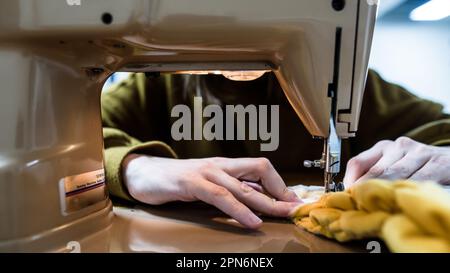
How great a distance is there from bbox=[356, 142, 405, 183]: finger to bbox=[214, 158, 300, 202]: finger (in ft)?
0.42

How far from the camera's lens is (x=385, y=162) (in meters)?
0.54

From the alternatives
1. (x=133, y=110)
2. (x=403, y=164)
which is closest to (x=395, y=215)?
(x=403, y=164)

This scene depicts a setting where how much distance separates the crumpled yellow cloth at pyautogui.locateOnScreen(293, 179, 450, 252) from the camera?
0.24 meters

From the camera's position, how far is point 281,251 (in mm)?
351

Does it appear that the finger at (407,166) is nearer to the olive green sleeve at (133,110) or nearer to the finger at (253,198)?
the finger at (253,198)

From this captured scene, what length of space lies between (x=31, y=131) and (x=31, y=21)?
108 millimetres

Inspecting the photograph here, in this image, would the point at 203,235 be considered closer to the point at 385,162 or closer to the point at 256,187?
the point at 256,187

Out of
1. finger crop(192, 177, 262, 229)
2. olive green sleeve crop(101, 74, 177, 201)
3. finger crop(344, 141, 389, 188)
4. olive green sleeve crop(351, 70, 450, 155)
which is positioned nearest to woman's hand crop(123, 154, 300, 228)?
finger crop(192, 177, 262, 229)

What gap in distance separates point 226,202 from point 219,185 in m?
0.04

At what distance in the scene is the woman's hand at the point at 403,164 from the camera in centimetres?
53

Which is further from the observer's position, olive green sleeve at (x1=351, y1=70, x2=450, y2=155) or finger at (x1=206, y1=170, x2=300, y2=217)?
olive green sleeve at (x1=351, y1=70, x2=450, y2=155)

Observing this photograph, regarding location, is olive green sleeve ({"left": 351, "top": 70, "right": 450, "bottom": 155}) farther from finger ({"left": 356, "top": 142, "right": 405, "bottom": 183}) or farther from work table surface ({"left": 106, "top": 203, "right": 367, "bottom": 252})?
work table surface ({"left": 106, "top": 203, "right": 367, "bottom": 252})

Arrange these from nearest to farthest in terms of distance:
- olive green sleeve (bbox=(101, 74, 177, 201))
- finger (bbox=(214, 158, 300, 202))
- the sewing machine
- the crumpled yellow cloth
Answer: the crumpled yellow cloth < the sewing machine < finger (bbox=(214, 158, 300, 202)) < olive green sleeve (bbox=(101, 74, 177, 201))

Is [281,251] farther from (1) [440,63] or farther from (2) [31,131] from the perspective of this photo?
(1) [440,63]
